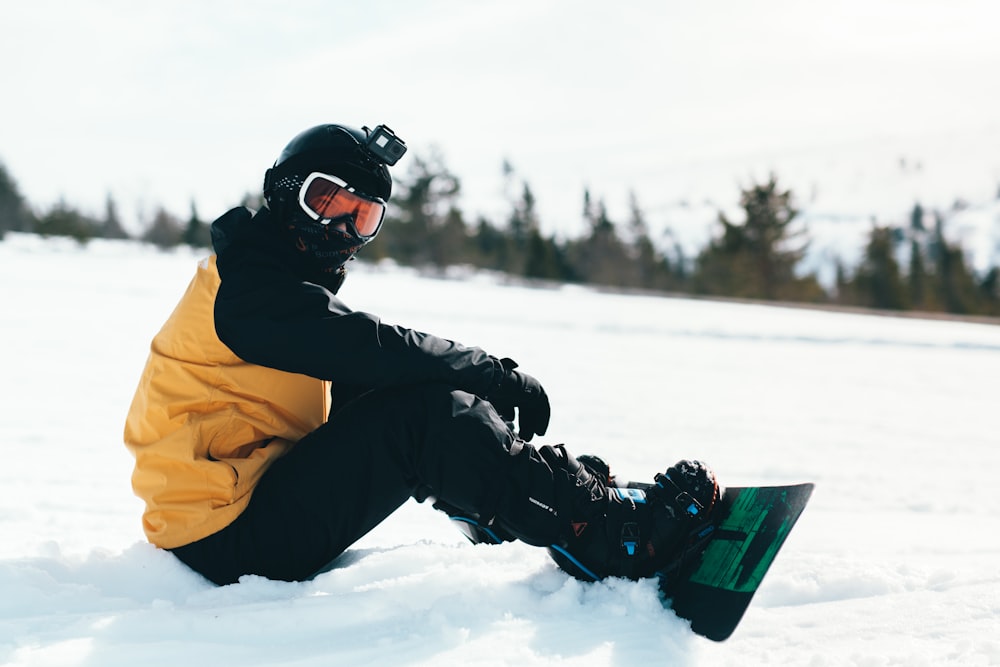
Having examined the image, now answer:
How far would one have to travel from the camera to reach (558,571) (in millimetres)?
2199

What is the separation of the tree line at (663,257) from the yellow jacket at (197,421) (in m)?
31.1

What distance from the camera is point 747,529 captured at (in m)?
2.12

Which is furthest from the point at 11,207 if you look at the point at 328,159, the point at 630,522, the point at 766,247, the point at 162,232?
the point at 630,522

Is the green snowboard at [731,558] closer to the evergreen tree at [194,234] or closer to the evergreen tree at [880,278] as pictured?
the evergreen tree at [880,278]

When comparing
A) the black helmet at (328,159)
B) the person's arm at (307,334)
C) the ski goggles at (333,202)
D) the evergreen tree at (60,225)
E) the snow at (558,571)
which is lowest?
the evergreen tree at (60,225)

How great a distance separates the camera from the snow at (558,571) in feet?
6.02

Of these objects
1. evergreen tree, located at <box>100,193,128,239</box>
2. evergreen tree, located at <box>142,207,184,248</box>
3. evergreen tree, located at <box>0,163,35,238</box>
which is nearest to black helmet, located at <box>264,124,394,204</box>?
evergreen tree, located at <box>0,163,35,238</box>

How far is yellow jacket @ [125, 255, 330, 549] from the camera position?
→ 1932 mm

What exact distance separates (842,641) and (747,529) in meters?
0.35

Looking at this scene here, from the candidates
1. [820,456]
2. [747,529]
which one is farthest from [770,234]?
[747,529]

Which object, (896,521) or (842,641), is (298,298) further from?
(896,521)

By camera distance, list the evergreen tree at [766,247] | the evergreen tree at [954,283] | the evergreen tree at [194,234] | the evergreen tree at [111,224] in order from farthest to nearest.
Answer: the evergreen tree at [111,224] → the evergreen tree at [194,234] → the evergreen tree at [954,283] → the evergreen tree at [766,247]

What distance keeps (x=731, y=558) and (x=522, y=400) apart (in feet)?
2.31

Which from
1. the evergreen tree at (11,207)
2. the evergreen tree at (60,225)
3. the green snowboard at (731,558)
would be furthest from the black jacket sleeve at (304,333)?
the evergreen tree at (11,207)
